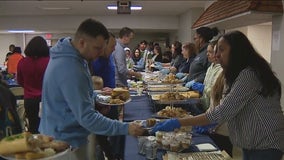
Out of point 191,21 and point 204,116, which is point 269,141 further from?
point 191,21

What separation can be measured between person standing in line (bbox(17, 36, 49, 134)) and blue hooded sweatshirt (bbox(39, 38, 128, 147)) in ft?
5.81

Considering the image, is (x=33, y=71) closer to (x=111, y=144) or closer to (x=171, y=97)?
(x=111, y=144)

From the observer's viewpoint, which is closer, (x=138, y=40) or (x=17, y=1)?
(x=17, y=1)

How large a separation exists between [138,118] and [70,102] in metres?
1.10

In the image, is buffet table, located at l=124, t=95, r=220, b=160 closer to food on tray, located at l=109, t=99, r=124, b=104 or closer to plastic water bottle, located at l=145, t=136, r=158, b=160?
plastic water bottle, located at l=145, t=136, r=158, b=160

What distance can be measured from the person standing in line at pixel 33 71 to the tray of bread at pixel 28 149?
2.19m

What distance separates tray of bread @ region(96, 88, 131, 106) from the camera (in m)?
2.29

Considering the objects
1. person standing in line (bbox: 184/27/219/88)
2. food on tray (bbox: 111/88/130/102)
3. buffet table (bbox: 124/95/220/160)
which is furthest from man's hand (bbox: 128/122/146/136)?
person standing in line (bbox: 184/27/219/88)

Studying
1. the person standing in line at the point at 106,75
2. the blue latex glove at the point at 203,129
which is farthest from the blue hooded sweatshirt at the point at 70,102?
the person standing in line at the point at 106,75

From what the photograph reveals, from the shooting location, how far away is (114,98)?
2.40 meters

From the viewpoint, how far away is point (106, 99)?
235cm

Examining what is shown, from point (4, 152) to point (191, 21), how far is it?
6.40m

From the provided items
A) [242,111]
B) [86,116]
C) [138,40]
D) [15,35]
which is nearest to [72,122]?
[86,116]

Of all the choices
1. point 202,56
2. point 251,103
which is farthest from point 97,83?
point 251,103
